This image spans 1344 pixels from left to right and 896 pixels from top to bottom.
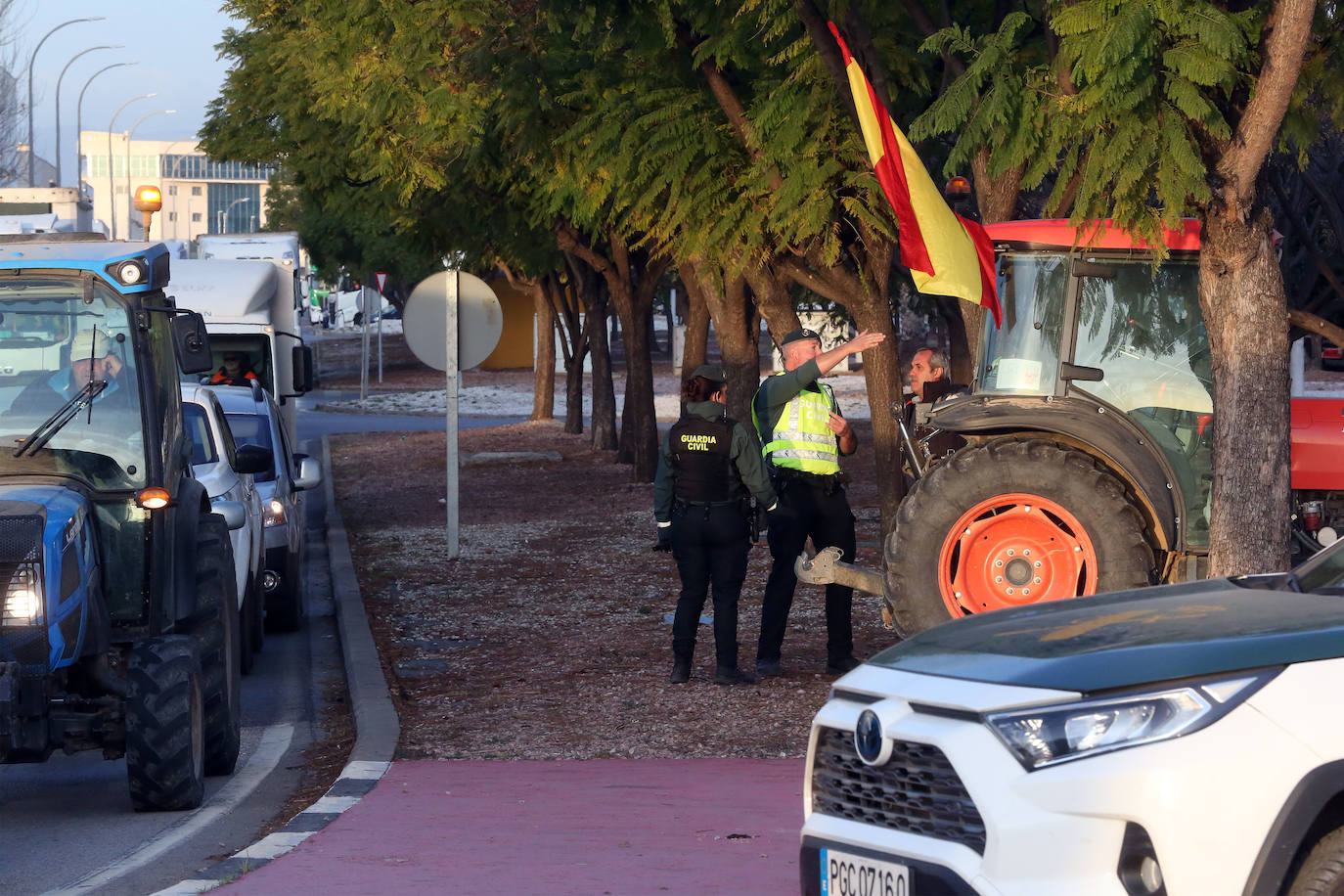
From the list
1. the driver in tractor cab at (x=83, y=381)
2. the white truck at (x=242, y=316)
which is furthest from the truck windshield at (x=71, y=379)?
the white truck at (x=242, y=316)

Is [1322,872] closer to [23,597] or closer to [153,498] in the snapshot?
[23,597]

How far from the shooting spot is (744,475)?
1013 cm

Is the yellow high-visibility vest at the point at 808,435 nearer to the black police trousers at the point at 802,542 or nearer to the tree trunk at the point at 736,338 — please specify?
the black police trousers at the point at 802,542

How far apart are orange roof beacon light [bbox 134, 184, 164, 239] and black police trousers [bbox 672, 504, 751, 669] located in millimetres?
5854

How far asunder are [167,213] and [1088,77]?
184 metres

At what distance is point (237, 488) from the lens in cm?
1213

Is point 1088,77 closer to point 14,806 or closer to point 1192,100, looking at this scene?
point 1192,100

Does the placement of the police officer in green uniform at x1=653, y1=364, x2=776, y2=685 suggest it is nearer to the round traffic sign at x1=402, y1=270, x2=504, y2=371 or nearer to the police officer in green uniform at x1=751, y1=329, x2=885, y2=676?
the police officer in green uniform at x1=751, y1=329, x2=885, y2=676

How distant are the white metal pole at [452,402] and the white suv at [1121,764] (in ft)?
41.2

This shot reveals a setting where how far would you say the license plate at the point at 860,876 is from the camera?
4293 millimetres

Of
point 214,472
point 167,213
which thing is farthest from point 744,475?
point 167,213

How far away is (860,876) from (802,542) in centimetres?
616

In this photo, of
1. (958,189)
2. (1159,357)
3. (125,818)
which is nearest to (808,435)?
(958,189)

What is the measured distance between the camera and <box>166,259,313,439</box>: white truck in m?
20.3
